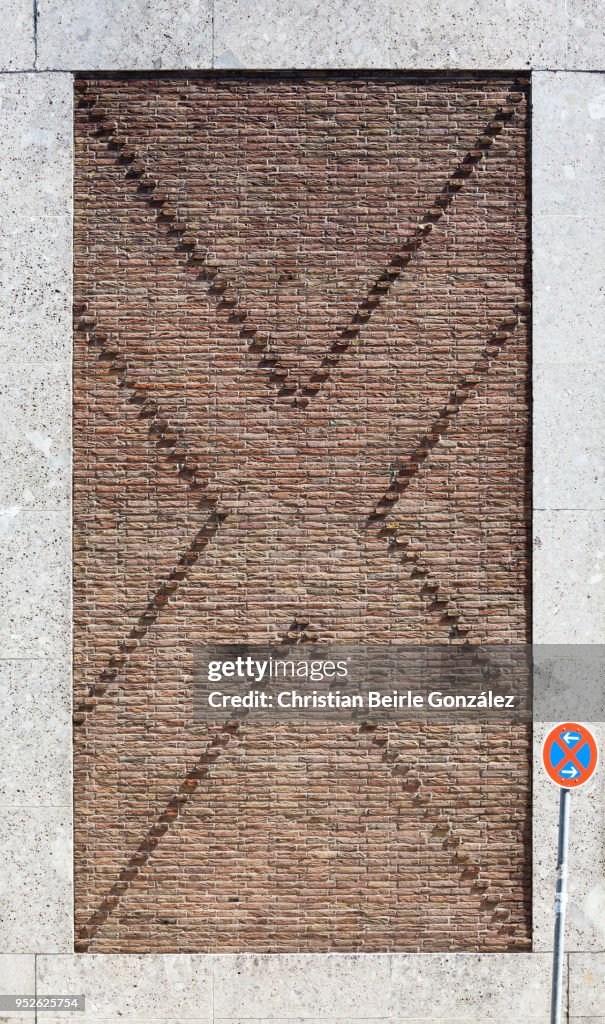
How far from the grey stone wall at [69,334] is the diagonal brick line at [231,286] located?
0.29 meters

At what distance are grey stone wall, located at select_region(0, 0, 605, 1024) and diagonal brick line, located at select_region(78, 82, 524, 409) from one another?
0.97 feet

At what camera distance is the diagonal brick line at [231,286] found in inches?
229

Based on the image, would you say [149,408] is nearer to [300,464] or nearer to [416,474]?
[300,464]

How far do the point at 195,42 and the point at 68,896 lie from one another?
6.39m

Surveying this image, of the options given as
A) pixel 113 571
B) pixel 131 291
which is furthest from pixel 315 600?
pixel 131 291

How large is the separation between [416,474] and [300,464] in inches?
34.3

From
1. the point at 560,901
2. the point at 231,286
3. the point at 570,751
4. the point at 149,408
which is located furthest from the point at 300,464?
the point at 560,901

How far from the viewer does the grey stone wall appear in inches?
225

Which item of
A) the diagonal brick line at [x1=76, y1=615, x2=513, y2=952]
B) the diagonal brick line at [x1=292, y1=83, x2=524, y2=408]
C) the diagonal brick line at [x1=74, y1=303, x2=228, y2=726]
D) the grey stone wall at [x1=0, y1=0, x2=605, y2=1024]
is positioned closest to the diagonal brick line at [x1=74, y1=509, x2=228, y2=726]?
the diagonal brick line at [x1=74, y1=303, x2=228, y2=726]

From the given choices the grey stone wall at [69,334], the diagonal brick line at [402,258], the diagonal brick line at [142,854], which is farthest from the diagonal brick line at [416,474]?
the diagonal brick line at [142,854]

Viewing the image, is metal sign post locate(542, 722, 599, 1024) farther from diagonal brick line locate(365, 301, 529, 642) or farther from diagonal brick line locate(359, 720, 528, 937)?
diagonal brick line locate(365, 301, 529, 642)

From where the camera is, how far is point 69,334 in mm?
5789

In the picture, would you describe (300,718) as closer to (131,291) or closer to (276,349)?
(276,349)

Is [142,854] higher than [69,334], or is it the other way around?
[69,334]
